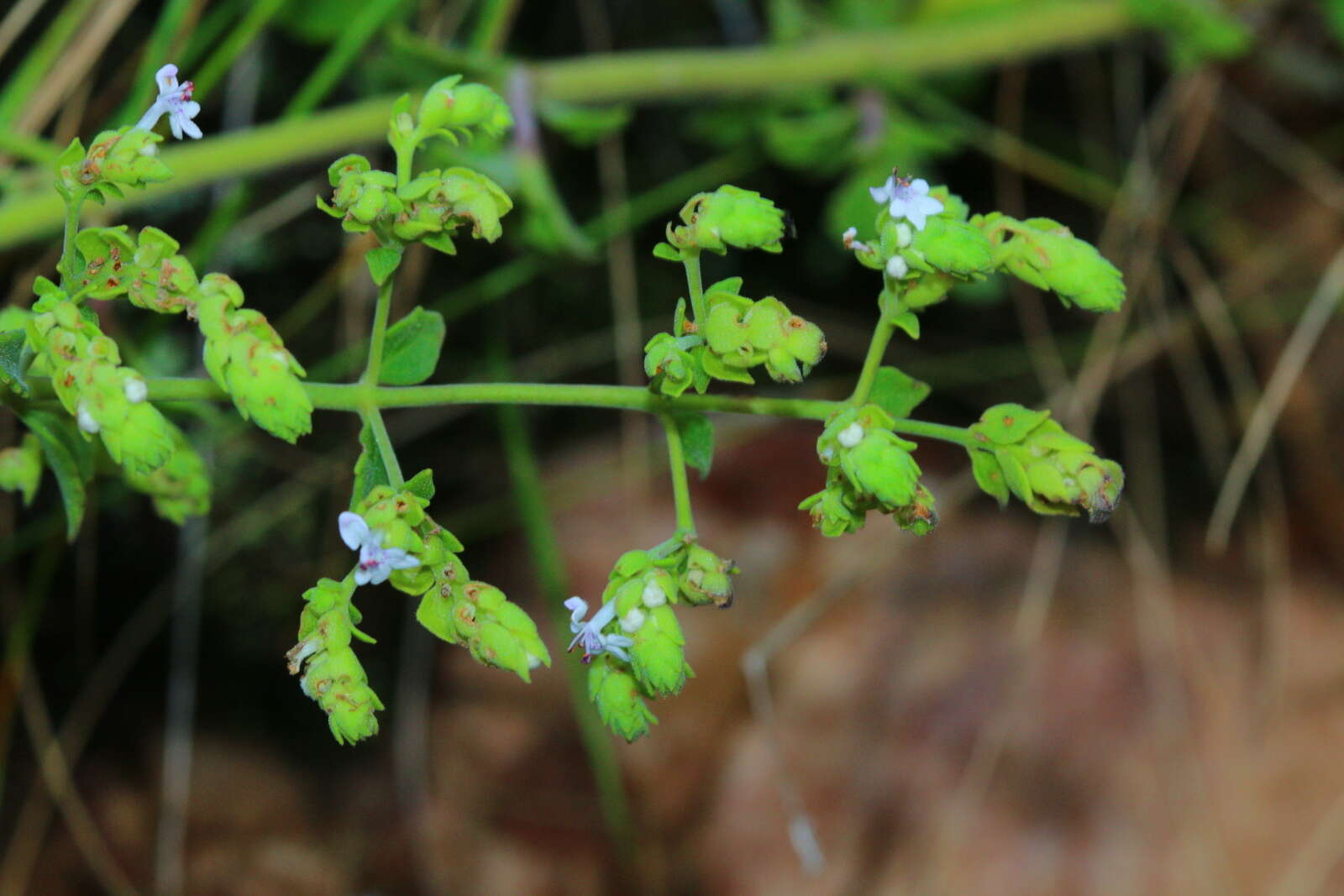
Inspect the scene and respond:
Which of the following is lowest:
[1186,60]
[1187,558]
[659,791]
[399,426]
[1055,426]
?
[1055,426]

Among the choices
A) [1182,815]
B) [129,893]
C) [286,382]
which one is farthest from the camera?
[1182,815]

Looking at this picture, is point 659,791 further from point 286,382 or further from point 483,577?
point 286,382

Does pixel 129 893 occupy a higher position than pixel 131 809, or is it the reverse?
pixel 131 809

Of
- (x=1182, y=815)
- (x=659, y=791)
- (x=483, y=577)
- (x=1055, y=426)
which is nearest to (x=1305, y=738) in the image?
(x=1182, y=815)

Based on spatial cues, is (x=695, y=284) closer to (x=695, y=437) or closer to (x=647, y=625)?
(x=695, y=437)

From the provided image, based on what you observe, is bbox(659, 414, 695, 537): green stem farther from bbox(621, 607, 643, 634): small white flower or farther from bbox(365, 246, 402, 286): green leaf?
bbox(365, 246, 402, 286): green leaf

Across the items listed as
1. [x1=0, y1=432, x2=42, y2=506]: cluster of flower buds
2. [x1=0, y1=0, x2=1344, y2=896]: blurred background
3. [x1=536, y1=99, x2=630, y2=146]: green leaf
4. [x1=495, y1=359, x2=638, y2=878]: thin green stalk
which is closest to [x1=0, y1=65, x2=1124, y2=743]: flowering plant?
[x1=0, y1=432, x2=42, y2=506]: cluster of flower buds

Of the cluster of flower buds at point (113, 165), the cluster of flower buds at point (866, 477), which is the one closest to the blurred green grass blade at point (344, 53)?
the cluster of flower buds at point (113, 165)

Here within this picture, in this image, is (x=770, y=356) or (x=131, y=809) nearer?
(x=770, y=356)

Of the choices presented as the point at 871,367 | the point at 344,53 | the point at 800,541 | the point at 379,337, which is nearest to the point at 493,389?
the point at 379,337
